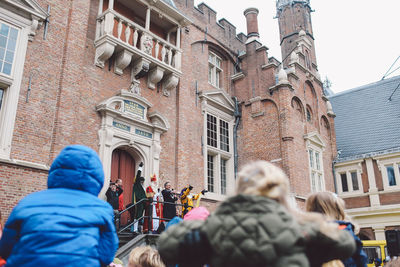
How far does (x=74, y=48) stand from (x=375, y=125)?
1777cm

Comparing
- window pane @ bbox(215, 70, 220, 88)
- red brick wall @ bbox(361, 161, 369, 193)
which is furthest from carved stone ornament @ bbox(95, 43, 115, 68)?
red brick wall @ bbox(361, 161, 369, 193)

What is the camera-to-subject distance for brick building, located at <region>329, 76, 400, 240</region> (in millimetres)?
17375

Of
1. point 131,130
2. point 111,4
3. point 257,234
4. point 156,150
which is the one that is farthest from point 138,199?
point 257,234

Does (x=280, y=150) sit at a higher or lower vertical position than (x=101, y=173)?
higher

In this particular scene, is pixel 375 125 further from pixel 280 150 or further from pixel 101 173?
pixel 101 173

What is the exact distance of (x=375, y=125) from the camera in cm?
2075

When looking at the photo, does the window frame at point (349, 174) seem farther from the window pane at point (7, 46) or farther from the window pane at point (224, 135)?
the window pane at point (7, 46)

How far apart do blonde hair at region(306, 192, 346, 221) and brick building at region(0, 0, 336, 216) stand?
23.9 ft

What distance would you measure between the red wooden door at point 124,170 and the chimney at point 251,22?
30.2 ft

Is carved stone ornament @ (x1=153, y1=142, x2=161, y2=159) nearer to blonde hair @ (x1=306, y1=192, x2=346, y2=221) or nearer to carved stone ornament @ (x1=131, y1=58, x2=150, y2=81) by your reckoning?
carved stone ornament @ (x1=131, y1=58, x2=150, y2=81)

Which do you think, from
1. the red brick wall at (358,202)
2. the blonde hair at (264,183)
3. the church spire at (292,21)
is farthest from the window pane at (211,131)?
the blonde hair at (264,183)

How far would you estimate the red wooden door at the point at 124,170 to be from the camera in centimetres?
1119

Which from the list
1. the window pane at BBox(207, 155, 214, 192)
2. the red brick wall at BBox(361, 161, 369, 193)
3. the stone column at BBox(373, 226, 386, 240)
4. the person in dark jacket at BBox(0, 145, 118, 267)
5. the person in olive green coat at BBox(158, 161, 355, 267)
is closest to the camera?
the person in olive green coat at BBox(158, 161, 355, 267)

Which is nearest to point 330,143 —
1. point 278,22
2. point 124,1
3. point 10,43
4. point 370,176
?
point 370,176
